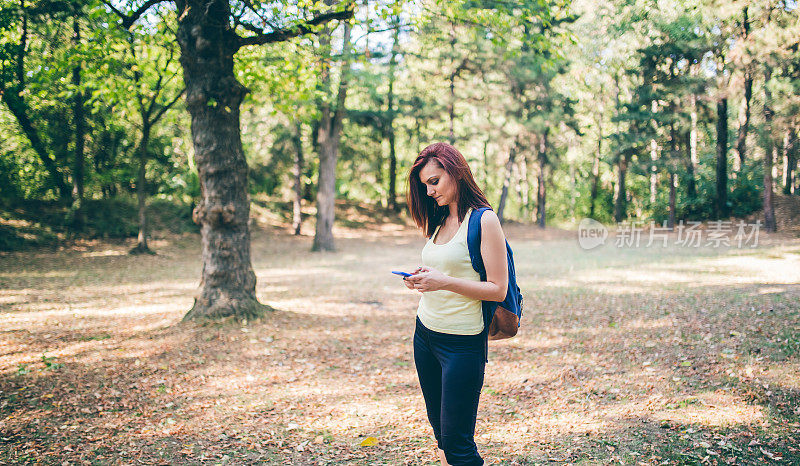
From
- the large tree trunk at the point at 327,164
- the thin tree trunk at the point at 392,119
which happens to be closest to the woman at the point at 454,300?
the thin tree trunk at the point at 392,119

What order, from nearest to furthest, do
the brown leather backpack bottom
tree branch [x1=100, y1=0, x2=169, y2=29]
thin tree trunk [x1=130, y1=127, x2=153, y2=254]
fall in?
1. the brown leather backpack bottom
2. tree branch [x1=100, y1=0, x2=169, y2=29]
3. thin tree trunk [x1=130, y1=127, x2=153, y2=254]

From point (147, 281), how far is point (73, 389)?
7585 mm

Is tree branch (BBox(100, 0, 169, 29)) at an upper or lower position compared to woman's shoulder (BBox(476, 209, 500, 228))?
upper

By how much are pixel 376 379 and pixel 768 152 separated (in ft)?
61.9

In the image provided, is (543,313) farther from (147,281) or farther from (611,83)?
(611,83)

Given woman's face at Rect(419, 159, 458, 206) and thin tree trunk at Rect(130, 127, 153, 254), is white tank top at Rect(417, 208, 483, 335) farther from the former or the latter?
thin tree trunk at Rect(130, 127, 153, 254)

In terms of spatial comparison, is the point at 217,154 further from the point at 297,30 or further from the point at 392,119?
the point at 392,119

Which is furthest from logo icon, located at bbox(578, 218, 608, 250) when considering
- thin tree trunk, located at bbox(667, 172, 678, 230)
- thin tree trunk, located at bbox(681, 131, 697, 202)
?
thin tree trunk, located at bbox(681, 131, 697, 202)

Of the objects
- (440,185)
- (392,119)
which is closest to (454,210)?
(440,185)

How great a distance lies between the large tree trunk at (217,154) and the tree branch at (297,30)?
31cm

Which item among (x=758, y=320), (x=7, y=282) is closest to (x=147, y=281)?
(x=7, y=282)

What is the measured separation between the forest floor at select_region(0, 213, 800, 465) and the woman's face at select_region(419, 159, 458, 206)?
6.95 ft

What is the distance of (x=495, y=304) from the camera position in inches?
92.5

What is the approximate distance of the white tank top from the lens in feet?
7.55
